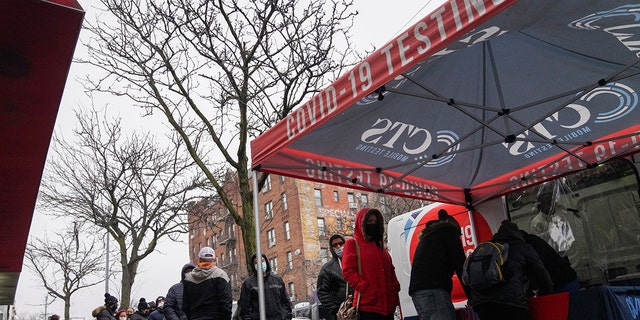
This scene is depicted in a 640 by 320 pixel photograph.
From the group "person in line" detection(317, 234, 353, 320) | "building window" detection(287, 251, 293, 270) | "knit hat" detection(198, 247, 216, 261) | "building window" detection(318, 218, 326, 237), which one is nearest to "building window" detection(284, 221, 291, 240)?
"building window" detection(287, 251, 293, 270)

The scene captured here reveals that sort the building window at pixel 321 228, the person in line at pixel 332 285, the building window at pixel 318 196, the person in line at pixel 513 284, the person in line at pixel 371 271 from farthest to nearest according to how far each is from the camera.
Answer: the building window at pixel 318 196
the building window at pixel 321 228
the person in line at pixel 332 285
the person in line at pixel 371 271
the person in line at pixel 513 284

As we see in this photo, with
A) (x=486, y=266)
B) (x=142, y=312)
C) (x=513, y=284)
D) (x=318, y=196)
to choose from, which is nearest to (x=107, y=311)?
(x=142, y=312)

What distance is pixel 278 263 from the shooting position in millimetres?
45656

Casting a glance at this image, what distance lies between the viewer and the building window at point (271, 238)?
4720cm

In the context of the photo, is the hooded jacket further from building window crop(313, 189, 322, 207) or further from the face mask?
building window crop(313, 189, 322, 207)

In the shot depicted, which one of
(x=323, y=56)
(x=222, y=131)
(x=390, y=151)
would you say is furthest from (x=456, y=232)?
(x=222, y=131)

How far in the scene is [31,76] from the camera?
326 cm

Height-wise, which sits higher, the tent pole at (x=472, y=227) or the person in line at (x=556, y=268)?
the tent pole at (x=472, y=227)

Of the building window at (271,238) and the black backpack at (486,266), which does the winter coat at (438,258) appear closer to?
the black backpack at (486,266)

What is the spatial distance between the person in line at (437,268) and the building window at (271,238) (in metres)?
42.7

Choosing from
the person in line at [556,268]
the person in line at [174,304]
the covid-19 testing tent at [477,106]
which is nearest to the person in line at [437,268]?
the person in line at [556,268]

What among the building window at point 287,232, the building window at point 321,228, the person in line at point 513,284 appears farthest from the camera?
the building window at point 287,232

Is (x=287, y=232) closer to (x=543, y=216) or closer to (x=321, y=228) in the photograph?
(x=321, y=228)

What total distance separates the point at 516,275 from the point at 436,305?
827mm
